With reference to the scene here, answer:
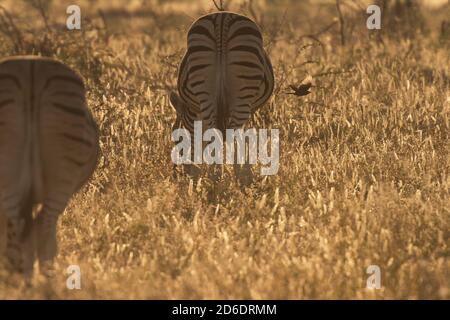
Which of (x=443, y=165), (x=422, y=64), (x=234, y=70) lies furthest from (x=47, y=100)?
(x=422, y=64)

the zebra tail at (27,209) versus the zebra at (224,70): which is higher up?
the zebra at (224,70)

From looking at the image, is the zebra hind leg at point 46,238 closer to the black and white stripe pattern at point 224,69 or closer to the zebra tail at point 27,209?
the zebra tail at point 27,209

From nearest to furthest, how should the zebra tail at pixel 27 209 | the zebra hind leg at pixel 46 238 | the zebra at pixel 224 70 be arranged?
the zebra tail at pixel 27 209, the zebra hind leg at pixel 46 238, the zebra at pixel 224 70

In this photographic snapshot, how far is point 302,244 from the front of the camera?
6941mm

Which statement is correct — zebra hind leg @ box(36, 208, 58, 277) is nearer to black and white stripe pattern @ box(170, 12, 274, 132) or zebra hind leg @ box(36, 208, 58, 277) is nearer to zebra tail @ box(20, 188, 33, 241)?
zebra tail @ box(20, 188, 33, 241)

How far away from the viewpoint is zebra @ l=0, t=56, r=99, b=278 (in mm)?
6121

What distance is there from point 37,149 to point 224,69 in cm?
336

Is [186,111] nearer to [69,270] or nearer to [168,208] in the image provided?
[168,208]

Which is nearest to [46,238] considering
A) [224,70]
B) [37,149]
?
[37,149]

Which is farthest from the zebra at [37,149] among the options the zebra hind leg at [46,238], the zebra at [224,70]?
the zebra at [224,70]

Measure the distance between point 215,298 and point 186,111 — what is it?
4.27 m

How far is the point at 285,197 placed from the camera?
816 cm

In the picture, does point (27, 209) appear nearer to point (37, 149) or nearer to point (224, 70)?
point (37, 149)

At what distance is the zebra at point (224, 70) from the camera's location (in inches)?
364
